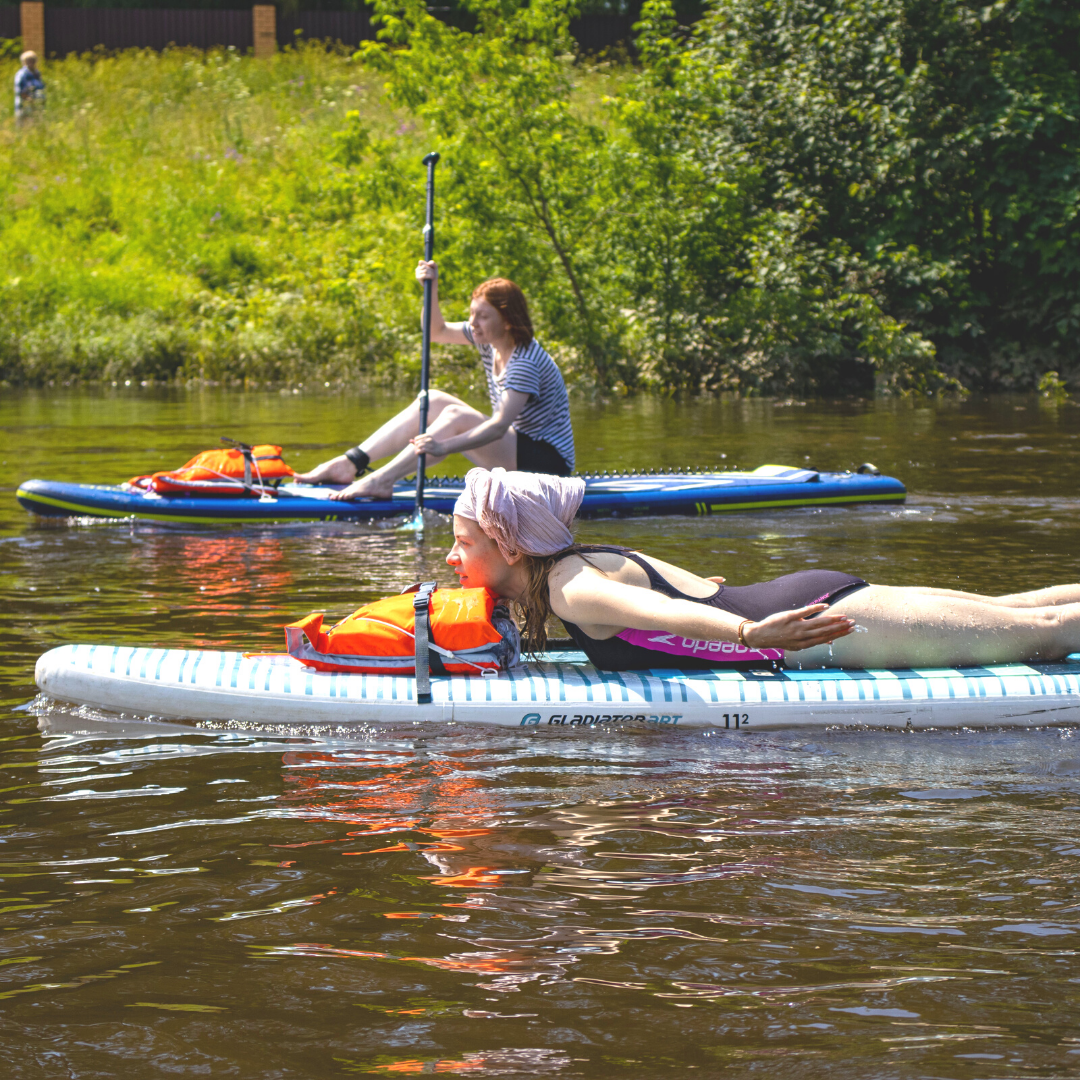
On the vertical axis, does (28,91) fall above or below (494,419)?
above

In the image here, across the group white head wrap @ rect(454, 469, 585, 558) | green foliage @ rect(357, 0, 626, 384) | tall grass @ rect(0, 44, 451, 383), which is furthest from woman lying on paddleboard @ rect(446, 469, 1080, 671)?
tall grass @ rect(0, 44, 451, 383)

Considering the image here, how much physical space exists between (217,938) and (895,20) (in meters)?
17.6

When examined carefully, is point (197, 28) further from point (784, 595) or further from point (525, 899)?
point (525, 899)

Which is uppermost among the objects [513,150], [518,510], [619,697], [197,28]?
[197,28]

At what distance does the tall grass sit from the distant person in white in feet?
1.12

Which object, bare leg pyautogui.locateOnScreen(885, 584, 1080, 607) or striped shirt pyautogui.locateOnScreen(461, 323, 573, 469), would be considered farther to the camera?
striped shirt pyautogui.locateOnScreen(461, 323, 573, 469)

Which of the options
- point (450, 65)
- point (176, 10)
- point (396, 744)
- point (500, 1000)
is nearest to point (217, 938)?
point (500, 1000)

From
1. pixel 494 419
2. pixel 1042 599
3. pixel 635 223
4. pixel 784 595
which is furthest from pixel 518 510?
pixel 635 223

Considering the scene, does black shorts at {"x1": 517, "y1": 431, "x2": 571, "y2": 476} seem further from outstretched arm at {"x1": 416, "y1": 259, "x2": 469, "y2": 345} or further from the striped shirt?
outstretched arm at {"x1": 416, "y1": 259, "x2": 469, "y2": 345}

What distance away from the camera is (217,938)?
3.13 meters

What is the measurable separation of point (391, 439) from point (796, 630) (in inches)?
209

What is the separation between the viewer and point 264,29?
3206cm

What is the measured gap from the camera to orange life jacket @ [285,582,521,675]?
4781mm

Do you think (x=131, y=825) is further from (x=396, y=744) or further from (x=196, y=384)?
(x=196, y=384)
